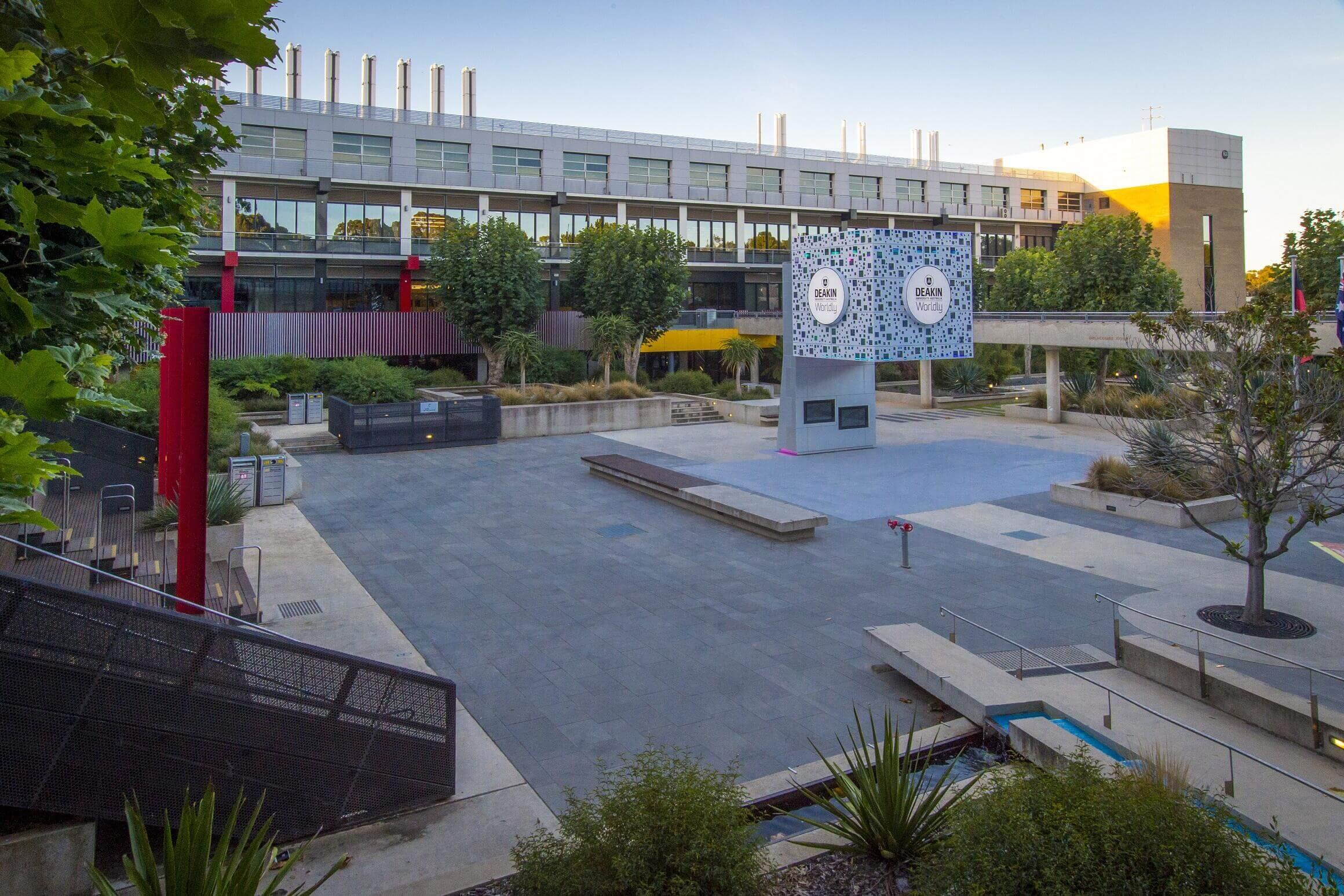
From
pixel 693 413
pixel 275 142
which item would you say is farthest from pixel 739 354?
pixel 275 142

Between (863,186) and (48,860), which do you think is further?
(863,186)

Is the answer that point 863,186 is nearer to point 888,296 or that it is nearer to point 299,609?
point 888,296

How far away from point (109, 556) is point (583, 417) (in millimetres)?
22666

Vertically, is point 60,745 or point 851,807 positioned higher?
point 60,745

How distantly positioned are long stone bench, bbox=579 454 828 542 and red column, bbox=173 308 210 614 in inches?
422

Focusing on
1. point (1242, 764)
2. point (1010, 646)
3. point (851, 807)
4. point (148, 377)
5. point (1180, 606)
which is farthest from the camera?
point (148, 377)

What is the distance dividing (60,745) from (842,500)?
57.9 feet

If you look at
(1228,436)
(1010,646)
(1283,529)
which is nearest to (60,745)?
(1010,646)

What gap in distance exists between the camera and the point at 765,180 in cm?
5678

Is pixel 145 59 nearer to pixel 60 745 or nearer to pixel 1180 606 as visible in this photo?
pixel 60 745

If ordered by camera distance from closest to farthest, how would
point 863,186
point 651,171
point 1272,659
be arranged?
point 1272,659 → point 651,171 → point 863,186

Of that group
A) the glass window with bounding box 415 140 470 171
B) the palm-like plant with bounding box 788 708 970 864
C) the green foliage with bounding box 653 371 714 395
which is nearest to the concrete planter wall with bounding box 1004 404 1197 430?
the green foliage with bounding box 653 371 714 395

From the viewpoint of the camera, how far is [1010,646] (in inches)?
482

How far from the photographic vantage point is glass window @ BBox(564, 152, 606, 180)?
50562 millimetres
